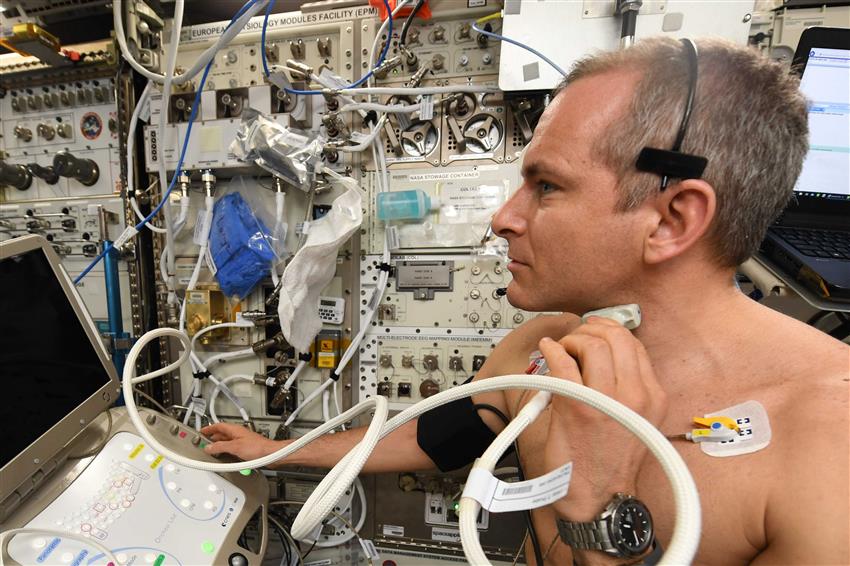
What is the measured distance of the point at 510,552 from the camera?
4.11ft

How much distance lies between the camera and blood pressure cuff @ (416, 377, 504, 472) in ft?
3.27

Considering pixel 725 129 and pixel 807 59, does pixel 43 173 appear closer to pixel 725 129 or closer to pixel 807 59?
pixel 725 129

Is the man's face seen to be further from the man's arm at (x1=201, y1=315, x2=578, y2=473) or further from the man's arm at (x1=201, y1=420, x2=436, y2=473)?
the man's arm at (x1=201, y1=420, x2=436, y2=473)

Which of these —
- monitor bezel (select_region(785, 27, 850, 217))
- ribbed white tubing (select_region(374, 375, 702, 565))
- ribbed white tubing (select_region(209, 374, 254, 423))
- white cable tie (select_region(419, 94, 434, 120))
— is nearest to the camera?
ribbed white tubing (select_region(374, 375, 702, 565))

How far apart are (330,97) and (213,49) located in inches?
14.5

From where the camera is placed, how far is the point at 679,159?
0.59 m

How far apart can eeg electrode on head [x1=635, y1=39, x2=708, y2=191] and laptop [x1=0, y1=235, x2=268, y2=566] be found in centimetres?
124

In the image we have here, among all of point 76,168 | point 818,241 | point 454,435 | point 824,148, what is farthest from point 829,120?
point 76,168

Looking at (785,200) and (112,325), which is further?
(112,325)

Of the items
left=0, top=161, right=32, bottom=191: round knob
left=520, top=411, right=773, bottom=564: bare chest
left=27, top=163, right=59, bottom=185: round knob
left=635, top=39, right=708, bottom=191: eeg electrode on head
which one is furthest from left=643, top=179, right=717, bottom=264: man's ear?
left=0, top=161, right=32, bottom=191: round knob

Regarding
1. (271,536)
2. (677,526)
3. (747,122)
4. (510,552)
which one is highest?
(747,122)

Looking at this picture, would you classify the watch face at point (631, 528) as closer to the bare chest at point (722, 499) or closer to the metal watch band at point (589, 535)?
the metal watch band at point (589, 535)

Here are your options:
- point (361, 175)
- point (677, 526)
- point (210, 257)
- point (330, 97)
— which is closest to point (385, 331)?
point (361, 175)

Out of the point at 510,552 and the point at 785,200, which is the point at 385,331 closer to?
the point at 510,552
